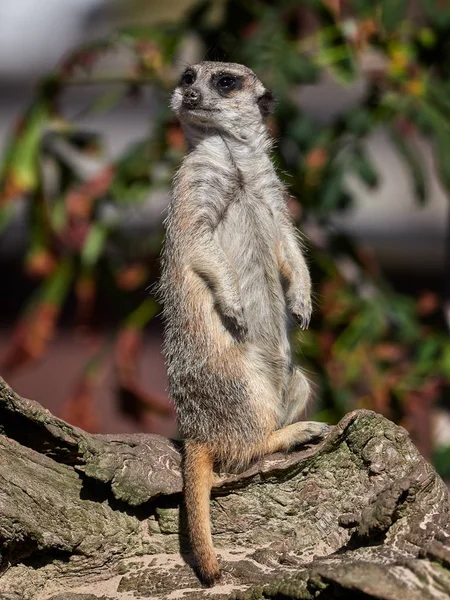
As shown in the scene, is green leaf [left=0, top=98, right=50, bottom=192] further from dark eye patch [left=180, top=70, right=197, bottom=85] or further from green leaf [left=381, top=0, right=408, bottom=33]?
green leaf [left=381, top=0, right=408, bottom=33]

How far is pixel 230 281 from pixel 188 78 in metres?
0.64

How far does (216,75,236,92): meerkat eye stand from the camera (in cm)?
281

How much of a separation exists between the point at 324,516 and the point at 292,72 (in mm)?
1521

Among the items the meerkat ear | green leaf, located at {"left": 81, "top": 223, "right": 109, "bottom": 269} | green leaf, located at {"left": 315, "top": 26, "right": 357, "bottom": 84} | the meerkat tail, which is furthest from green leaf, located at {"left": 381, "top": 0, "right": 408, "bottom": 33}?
the meerkat tail

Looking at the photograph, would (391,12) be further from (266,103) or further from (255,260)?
(255,260)

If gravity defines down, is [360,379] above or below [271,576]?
above

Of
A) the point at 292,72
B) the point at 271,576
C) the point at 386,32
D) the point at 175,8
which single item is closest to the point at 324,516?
the point at 271,576

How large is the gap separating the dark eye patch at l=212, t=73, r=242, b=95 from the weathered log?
3.32ft

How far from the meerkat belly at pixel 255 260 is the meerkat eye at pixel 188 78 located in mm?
370

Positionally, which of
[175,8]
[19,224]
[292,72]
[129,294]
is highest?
[175,8]

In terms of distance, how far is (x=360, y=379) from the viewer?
149 inches

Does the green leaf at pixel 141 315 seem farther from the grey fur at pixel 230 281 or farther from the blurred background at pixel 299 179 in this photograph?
Result: the grey fur at pixel 230 281

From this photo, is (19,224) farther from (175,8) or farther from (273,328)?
(273,328)

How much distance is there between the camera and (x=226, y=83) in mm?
2816
